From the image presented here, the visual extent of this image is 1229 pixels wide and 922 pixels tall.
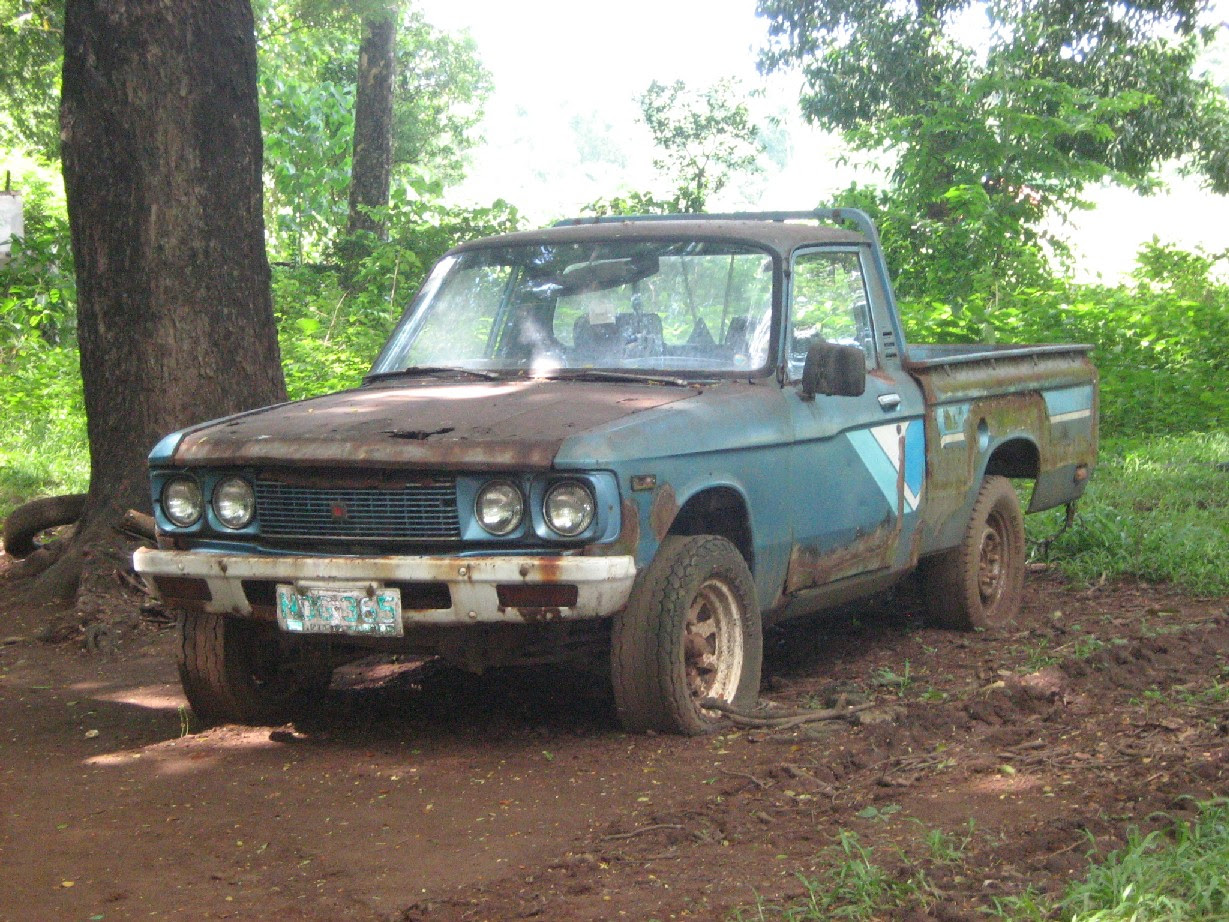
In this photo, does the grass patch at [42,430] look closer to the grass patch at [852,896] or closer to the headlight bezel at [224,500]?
the headlight bezel at [224,500]

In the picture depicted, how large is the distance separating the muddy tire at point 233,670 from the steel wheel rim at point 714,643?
4.48 ft

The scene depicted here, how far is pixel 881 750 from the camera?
478 cm

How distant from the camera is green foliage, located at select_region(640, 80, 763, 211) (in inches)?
906

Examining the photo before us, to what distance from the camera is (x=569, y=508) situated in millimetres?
4551

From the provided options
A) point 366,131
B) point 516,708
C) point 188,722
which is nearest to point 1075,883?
point 516,708

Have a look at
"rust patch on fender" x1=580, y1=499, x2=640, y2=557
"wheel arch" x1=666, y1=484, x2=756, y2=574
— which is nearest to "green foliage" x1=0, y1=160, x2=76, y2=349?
"wheel arch" x1=666, y1=484, x2=756, y2=574

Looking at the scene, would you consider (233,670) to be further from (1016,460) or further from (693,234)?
(1016,460)

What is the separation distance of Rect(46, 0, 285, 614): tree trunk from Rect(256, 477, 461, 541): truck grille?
112 inches

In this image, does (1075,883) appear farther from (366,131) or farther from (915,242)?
(366,131)

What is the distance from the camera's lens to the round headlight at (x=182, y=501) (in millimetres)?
5082

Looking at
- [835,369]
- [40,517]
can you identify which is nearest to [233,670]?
[835,369]

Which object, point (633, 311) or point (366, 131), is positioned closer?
point (633, 311)

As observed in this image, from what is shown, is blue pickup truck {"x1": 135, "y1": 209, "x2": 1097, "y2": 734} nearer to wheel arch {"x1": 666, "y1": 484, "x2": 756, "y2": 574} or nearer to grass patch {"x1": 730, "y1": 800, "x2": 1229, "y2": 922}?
wheel arch {"x1": 666, "y1": 484, "x2": 756, "y2": 574}

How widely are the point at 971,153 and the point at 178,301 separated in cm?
890
